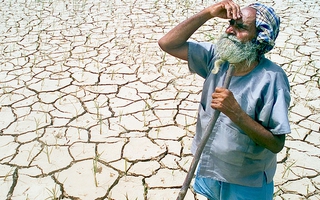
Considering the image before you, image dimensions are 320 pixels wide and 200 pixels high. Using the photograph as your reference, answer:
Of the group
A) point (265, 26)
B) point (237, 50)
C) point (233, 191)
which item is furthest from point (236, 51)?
point (233, 191)

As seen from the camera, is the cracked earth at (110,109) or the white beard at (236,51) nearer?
the white beard at (236,51)

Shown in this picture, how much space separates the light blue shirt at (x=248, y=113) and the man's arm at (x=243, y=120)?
0.13 feet

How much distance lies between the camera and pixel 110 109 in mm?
3242

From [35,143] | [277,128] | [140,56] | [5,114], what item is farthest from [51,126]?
[277,128]

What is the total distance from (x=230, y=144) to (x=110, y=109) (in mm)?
1948

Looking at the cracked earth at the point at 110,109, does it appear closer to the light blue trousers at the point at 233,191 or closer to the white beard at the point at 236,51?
the light blue trousers at the point at 233,191

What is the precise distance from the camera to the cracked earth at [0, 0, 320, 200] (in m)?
2.42

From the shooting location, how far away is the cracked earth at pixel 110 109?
7.94 feet

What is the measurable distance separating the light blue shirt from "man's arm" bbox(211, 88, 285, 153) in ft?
0.13

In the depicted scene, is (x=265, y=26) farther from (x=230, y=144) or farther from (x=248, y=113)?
(x=230, y=144)

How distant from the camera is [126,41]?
473 cm

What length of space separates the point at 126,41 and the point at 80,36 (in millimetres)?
683

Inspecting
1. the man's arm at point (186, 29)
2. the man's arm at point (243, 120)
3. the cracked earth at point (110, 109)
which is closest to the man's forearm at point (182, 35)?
the man's arm at point (186, 29)

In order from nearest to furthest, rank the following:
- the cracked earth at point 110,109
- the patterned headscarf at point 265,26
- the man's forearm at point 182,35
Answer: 1. the patterned headscarf at point 265,26
2. the man's forearm at point 182,35
3. the cracked earth at point 110,109
